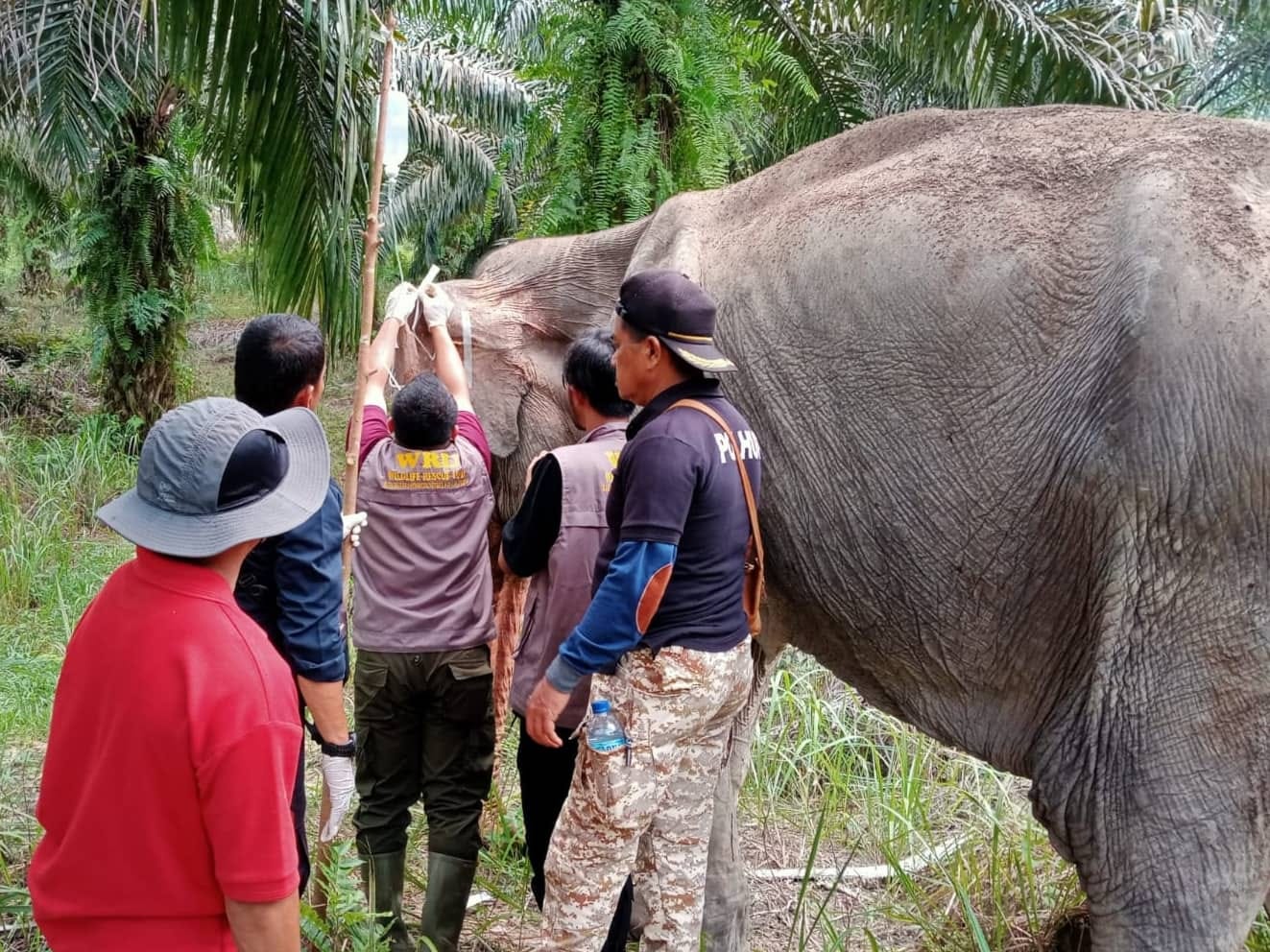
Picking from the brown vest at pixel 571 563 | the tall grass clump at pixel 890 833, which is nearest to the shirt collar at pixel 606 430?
the brown vest at pixel 571 563

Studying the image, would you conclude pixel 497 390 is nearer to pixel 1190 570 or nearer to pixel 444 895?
pixel 444 895

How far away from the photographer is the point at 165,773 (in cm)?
181

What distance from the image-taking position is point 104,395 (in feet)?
36.9

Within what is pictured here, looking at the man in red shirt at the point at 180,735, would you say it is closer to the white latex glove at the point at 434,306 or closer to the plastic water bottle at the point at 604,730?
the plastic water bottle at the point at 604,730

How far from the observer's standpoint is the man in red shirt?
1.79 m

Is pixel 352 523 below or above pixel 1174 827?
above

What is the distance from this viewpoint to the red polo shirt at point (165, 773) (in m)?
1.79

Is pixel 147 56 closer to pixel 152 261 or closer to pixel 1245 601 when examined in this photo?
pixel 152 261

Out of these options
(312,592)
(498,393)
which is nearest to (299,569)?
(312,592)

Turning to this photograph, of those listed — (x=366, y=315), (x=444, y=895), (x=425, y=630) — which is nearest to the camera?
(x=366, y=315)

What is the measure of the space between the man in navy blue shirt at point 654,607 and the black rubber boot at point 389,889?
868mm

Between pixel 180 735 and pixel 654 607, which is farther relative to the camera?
pixel 654 607

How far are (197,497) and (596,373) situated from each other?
4.97ft

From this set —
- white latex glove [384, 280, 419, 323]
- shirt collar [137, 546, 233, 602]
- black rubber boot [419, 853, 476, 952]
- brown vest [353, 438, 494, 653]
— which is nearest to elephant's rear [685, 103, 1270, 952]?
brown vest [353, 438, 494, 653]
